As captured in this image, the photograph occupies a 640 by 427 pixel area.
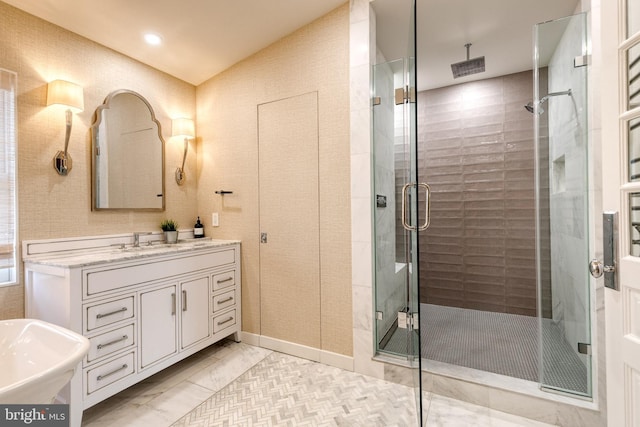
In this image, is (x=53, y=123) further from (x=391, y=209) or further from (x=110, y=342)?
(x=391, y=209)

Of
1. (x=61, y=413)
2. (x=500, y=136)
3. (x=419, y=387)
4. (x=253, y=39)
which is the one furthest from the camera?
(x=500, y=136)

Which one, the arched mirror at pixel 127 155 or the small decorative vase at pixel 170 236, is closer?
the arched mirror at pixel 127 155

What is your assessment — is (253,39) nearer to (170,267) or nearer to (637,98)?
(170,267)

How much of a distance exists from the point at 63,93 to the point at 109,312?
55.2 inches

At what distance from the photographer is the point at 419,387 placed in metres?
1.33

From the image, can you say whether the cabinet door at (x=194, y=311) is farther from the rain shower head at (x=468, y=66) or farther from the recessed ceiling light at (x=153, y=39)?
the rain shower head at (x=468, y=66)

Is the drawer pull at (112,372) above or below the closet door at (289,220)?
below

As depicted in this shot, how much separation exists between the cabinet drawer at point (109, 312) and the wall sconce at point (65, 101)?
0.97m

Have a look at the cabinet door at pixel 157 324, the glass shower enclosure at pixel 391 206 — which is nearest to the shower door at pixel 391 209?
the glass shower enclosure at pixel 391 206

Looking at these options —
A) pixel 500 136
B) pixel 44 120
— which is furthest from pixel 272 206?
pixel 500 136

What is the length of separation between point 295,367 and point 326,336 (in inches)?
12.7

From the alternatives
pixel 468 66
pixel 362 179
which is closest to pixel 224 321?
pixel 362 179

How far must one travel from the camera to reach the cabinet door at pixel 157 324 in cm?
194

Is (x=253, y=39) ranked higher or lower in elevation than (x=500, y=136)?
higher
